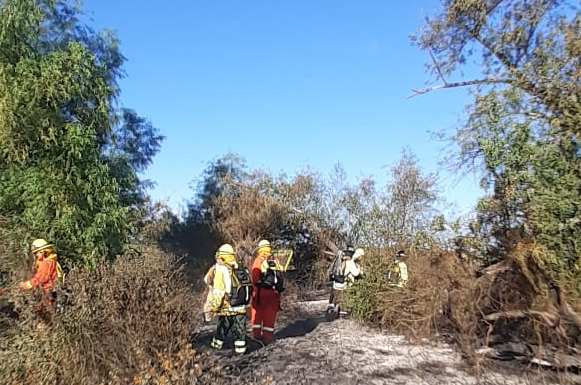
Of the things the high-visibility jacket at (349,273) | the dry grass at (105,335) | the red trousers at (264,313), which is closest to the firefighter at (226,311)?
the red trousers at (264,313)

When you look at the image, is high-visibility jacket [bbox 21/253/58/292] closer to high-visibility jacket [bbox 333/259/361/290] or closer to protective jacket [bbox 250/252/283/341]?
protective jacket [bbox 250/252/283/341]

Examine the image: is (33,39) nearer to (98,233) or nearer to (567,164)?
(98,233)

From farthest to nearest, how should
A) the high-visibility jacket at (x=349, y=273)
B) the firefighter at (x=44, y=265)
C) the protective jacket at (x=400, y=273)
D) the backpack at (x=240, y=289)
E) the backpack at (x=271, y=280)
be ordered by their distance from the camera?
the high-visibility jacket at (x=349, y=273), the protective jacket at (x=400, y=273), the backpack at (x=271, y=280), the backpack at (x=240, y=289), the firefighter at (x=44, y=265)

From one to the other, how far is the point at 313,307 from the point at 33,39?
33.4 ft

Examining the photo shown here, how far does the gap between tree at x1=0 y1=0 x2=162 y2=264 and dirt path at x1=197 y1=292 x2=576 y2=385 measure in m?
4.69

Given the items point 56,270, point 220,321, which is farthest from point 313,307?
point 56,270

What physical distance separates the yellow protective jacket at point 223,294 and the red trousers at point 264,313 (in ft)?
3.94

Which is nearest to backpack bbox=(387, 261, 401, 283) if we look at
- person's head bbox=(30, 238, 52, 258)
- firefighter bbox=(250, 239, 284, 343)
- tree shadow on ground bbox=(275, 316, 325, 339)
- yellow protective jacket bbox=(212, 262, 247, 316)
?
tree shadow on ground bbox=(275, 316, 325, 339)

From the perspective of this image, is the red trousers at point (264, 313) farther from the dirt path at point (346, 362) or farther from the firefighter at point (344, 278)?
the firefighter at point (344, 278)

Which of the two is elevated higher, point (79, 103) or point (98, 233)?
point (79, 103)

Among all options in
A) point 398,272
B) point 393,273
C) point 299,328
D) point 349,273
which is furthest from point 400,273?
point 299,328

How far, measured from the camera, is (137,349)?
6.16 m

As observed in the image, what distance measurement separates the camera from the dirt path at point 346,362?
7.40m

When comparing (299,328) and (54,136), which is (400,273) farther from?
(54,136)
